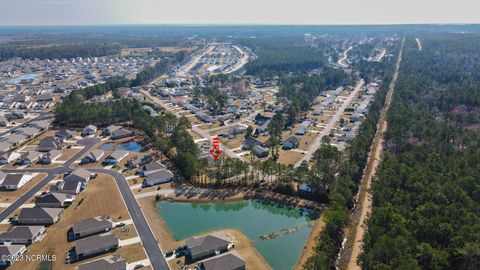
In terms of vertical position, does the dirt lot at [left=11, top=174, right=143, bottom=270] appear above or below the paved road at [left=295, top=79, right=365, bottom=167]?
below

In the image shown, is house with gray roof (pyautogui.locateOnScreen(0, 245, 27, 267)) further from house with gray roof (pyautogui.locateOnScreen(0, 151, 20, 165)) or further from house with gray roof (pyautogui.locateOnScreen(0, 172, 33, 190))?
house with gray roof (pyautogui.locateOnScreen(0, 151, 20, 165))

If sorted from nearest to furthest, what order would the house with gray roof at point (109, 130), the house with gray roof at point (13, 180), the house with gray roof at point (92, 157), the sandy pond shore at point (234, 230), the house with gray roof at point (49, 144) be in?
the sandy pond shore at point (234, 230) < the house with gray roof at point (13, 180) < the house with gray roof at point (92, 157) < the house with gray roof at point (49, 144) < the house with gray roof at point (109, 130)

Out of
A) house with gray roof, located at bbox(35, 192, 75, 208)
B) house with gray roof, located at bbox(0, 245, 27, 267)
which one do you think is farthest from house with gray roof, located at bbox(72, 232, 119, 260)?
house with gray roof, located at bbox(35, 192, 75, 208)

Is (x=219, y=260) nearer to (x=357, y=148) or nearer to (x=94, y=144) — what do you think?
(x=357, y=148)

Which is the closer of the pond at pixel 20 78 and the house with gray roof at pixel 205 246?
the house with gray roof at pixel 205 246

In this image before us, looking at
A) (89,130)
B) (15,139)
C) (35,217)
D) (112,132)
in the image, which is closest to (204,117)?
(112,132)

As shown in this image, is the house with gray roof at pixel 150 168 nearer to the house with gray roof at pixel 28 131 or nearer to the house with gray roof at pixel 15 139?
the house with gray roof at pixel 15 139

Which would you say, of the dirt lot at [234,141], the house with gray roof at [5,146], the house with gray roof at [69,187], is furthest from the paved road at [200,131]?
the house with gray roof at [5,146]
